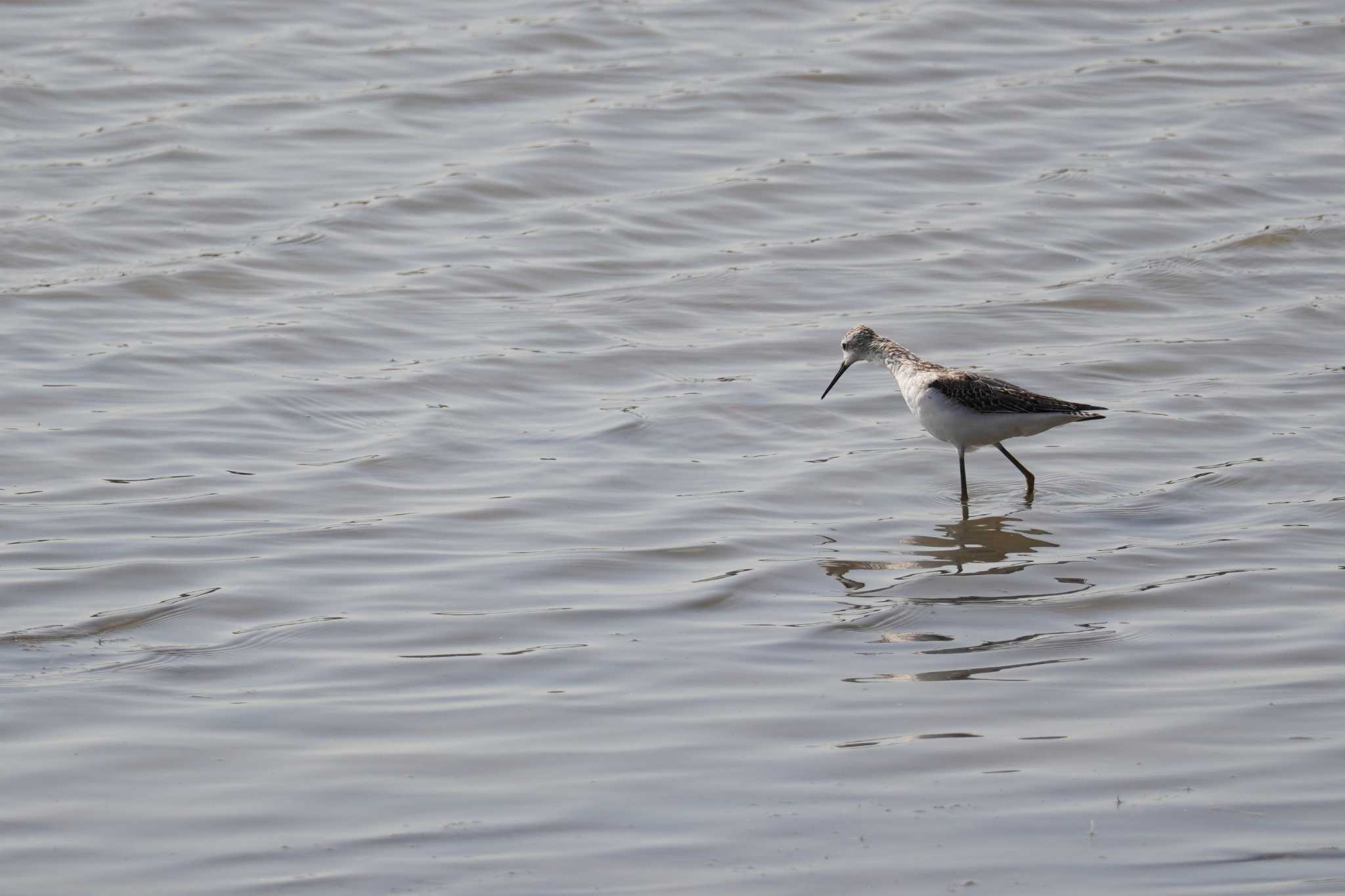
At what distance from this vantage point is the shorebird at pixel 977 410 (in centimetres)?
885

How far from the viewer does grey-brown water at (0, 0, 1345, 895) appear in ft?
17.5

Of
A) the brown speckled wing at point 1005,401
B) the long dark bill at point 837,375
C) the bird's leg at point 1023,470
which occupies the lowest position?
the bird's leg at point 1023,470

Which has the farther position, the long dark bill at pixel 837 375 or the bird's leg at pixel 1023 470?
the long dark bill at pixel 837 375

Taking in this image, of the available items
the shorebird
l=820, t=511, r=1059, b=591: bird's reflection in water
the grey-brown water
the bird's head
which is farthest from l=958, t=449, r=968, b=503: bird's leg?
the bird's head

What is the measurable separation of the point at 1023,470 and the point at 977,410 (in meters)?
0.56

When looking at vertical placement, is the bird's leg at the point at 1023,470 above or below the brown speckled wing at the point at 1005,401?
below

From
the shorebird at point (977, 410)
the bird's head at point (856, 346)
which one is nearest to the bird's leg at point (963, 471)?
the shorebird at point (977, 410)

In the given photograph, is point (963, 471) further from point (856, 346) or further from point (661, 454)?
point (661, 454)

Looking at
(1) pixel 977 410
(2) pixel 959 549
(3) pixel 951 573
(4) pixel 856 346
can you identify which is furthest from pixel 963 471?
(3) pixel 951 573

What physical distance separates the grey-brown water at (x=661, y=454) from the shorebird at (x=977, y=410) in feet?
1.12

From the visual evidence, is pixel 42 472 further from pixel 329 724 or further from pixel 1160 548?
pixel 1160 548

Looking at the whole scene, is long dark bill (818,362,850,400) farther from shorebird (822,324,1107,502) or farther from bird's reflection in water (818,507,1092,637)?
bird's reflection in water (818,507,1092,637)

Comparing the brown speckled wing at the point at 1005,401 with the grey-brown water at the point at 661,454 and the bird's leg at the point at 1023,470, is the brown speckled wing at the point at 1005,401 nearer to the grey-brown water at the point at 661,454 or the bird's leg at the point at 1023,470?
the bird's leg at the point at 1023,470

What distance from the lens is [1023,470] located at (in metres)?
9.23
